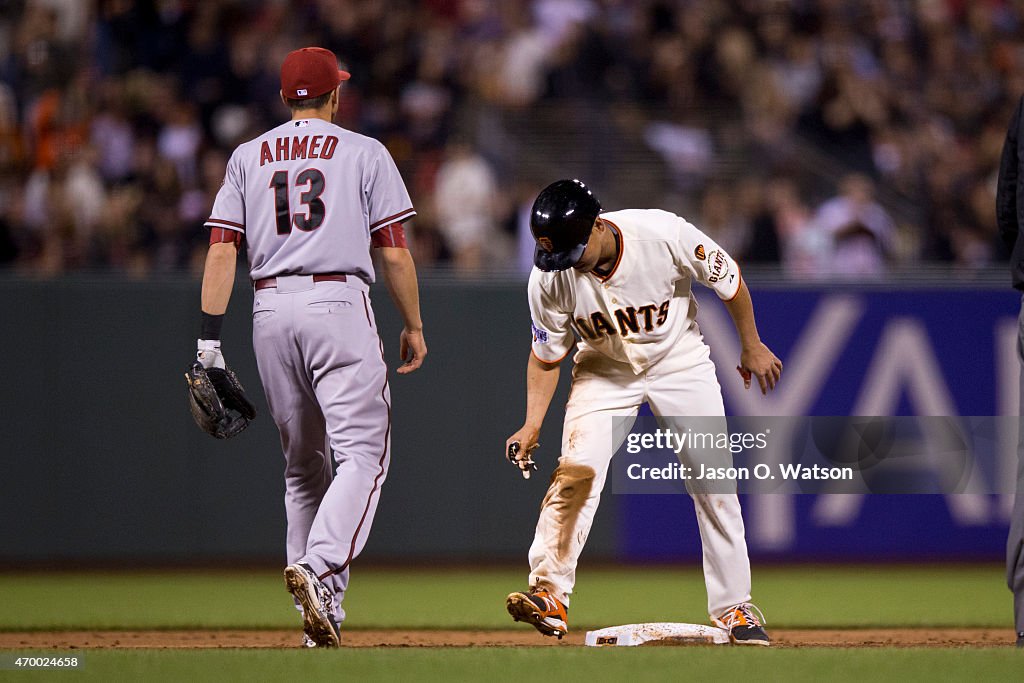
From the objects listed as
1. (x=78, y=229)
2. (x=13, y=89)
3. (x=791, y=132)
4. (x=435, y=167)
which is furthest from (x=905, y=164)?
(x=13, y=89)

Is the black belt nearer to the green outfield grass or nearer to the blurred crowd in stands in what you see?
the green outfield grass

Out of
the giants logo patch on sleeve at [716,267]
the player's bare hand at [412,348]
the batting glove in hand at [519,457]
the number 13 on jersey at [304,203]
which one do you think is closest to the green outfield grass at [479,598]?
the batting glove in hand at [519,457]

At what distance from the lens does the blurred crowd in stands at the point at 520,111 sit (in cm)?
1049

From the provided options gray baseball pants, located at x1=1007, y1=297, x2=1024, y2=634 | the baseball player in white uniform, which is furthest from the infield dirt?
gray baseball pants, located at x1=1007, y1=297, x2=1024, y2=634

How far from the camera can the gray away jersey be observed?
5.27 meters

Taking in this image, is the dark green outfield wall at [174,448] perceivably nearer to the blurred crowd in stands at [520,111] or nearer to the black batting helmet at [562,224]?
the blurred crowd in stands at [520,111]

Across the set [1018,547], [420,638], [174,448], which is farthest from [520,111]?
[1018,547]

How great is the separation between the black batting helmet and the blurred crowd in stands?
4.95 meters

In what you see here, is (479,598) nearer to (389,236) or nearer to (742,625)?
(742,625)

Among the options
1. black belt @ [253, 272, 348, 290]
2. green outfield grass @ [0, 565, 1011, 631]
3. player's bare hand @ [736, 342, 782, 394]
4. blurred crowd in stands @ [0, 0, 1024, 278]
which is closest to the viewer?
black belt @ [253, 272, 348, 290]

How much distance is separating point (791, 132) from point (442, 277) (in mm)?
4331

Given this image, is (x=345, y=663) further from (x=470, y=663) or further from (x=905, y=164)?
(x=905, y=164)

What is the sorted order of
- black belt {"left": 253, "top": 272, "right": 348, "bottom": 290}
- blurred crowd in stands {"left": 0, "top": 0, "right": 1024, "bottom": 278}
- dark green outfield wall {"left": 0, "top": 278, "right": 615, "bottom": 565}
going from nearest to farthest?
black belt {"left": 253, "top": 272, "right": 348, "bottom": 290}, dark green outfield wall {"left": 0, "top": 278, "right": 615, "bottom": 565}, blurred crowd in stands {"left": 0, "top": 0, "right": 1024, "bottom": 278}

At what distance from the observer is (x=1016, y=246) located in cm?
520
